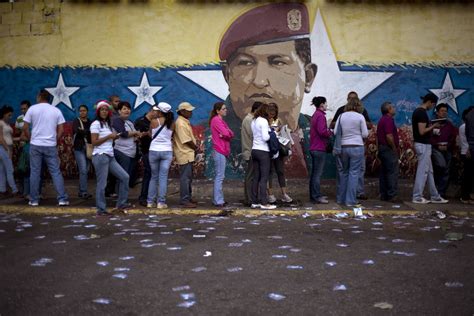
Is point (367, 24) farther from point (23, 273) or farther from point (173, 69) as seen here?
point (23, 273)

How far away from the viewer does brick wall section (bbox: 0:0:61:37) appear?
1152 cm

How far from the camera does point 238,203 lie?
32.8ft

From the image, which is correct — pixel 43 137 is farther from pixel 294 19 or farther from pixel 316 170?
pixel 294 19

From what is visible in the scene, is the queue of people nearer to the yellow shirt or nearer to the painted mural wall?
the yellow shirt

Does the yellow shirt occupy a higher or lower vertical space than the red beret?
lower

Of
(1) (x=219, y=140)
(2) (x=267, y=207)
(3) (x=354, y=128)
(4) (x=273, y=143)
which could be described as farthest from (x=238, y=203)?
(3) (x=354, y=128)

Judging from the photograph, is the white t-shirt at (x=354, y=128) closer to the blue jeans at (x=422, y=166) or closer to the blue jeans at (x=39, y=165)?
the blue jeans at (x=422, y=166)

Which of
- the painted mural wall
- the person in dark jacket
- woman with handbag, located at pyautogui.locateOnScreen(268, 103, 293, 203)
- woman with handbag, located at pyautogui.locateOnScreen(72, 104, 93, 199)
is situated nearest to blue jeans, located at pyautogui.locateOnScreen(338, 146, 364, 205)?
woman with handbag, located at pyautogui.locateOnScreen(268, 103, 293, 203)

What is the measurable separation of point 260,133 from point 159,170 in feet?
6.23

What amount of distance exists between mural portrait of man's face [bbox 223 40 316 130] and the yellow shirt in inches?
94.3

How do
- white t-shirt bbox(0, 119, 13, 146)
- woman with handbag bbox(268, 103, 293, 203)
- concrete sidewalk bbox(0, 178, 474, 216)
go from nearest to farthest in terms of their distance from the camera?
concrete sidewalk bbox(0, 178, 474, 216)
woman with handbag bbox(268, 103, 293, 203)
white t-shirt bbox(0, 119, 13, 146)

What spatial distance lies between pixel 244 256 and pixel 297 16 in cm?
690

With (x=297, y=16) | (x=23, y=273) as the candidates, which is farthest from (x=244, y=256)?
(x=297, y=16)

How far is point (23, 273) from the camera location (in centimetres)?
520
